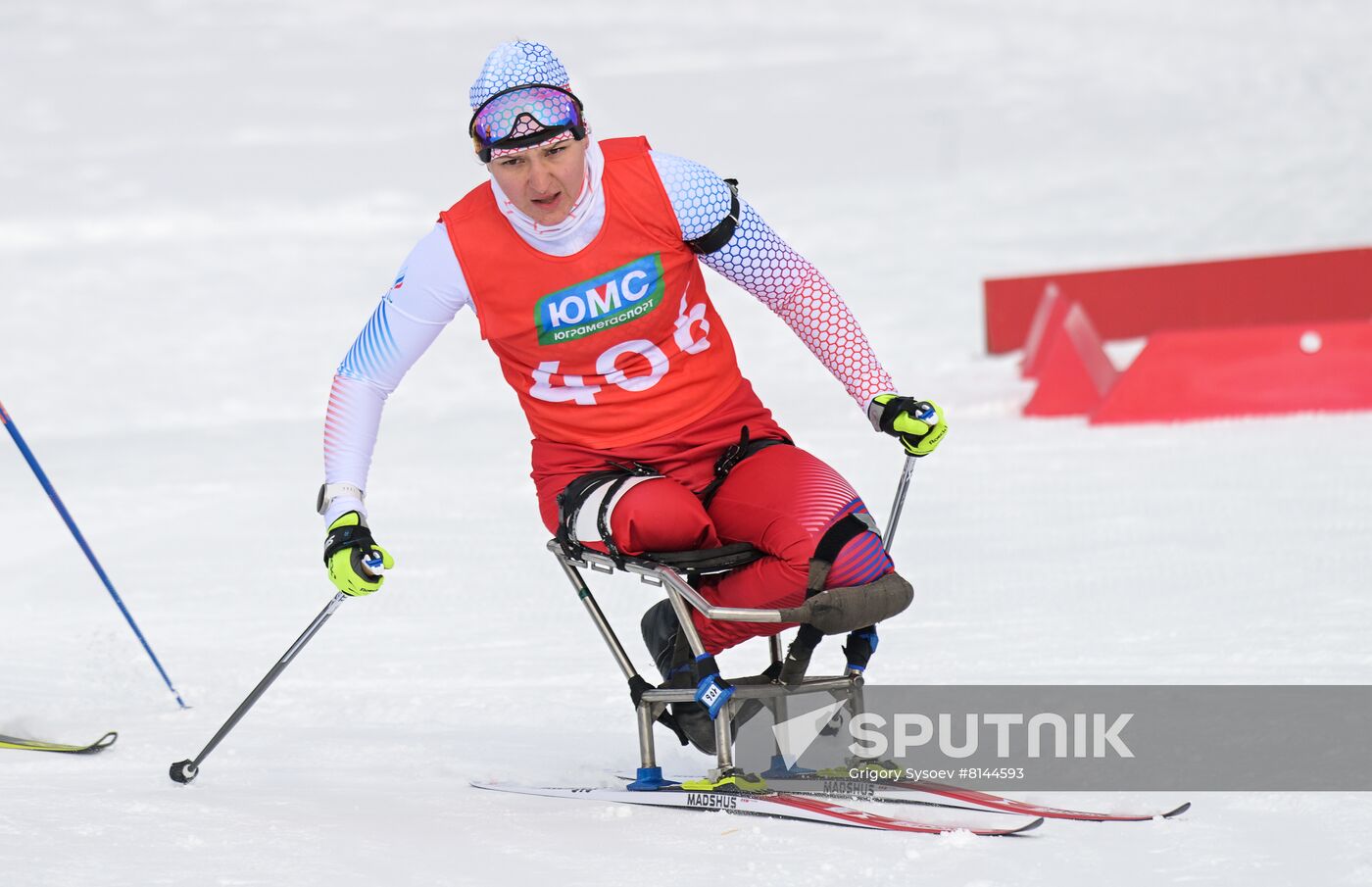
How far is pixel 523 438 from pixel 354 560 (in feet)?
20.8

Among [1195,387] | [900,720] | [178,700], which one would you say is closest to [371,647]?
[178,700]

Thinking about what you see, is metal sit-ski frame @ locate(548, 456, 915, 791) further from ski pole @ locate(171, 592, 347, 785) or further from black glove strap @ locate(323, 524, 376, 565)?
ski pole @ locate(171, 592, 347, 785)

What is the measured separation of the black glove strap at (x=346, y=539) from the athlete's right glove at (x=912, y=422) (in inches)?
39.9

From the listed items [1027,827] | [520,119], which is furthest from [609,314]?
[1027,827]

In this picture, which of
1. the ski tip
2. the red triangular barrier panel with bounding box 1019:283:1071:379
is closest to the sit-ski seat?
the ski tip

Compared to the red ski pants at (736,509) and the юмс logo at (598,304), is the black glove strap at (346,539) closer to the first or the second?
the red ski pants at (736,509)

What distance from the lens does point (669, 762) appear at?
4172 millimetres

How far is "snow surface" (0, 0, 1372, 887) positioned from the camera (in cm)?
335

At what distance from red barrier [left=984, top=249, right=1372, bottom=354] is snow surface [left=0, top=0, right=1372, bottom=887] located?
25.1 inches

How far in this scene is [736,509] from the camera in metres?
3.67

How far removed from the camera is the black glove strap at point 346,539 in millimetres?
3643

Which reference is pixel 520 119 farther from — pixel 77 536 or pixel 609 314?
pixel 77 536

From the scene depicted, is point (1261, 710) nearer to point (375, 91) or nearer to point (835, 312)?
point (835, 312)

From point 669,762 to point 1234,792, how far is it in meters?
1.25
